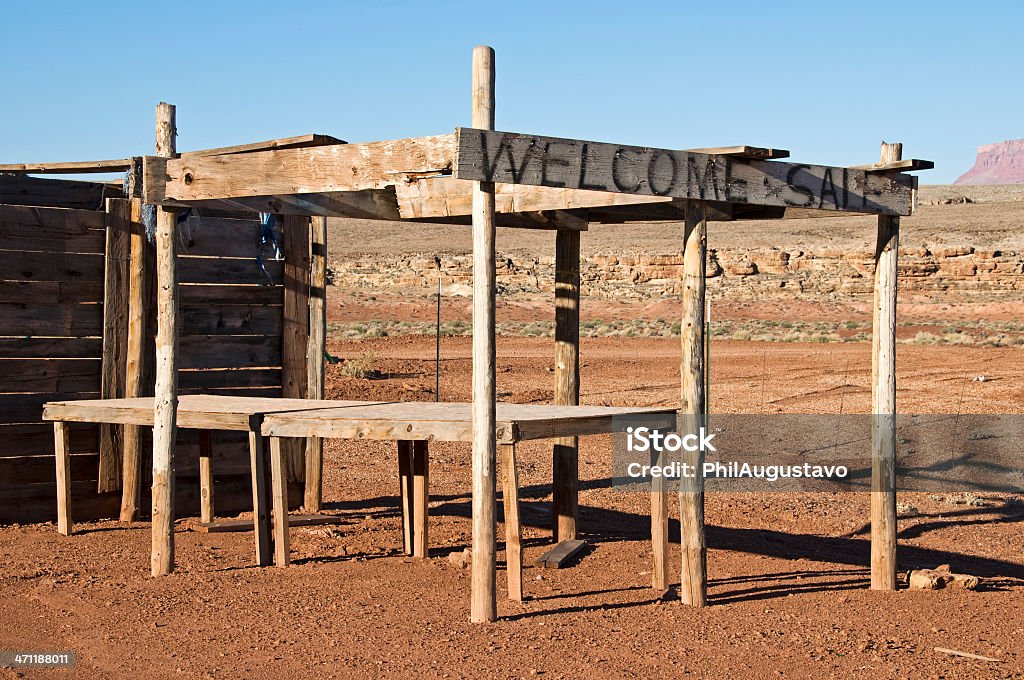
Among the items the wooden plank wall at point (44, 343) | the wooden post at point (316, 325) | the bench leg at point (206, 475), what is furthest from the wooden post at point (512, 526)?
the wooden plank wall at point (44, 343)

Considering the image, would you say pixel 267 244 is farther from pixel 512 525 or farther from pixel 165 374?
A: pixel 512 525

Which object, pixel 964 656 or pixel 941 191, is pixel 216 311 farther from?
pixel 941 191

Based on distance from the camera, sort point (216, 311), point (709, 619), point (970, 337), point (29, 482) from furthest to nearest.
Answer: point (970, 337) < point (216, 311) < point (29, 482) < point (709, 619)

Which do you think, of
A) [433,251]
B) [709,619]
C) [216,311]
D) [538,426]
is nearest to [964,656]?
[709,619]

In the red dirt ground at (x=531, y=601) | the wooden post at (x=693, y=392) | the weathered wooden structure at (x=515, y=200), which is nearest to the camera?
the red dirt ground at (x=531, y=601)

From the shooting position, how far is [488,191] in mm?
5984

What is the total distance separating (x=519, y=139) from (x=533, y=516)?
462 cm

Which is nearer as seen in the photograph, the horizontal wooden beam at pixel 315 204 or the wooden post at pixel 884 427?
the wooden post at pixel 884 427

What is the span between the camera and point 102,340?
30.7 feet

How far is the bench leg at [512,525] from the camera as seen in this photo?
667cm

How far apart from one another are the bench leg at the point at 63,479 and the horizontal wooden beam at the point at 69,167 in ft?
6.60

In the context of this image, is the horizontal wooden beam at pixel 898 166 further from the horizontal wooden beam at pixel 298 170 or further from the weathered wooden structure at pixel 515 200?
the horizontal wooden beam at pixel 298 170

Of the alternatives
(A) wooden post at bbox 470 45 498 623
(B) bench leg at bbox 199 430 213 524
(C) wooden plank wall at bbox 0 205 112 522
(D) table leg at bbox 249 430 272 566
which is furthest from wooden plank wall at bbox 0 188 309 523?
(A) wooden post at bbox 470 45 498 623

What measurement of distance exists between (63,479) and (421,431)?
11.2ft
